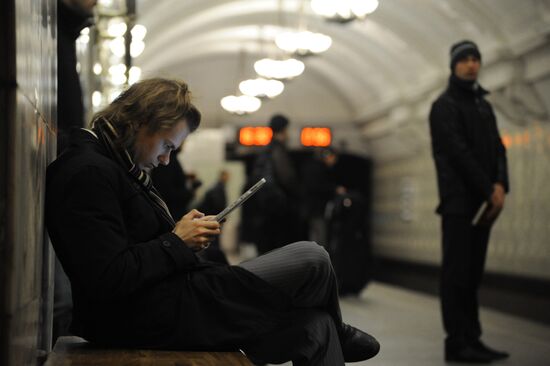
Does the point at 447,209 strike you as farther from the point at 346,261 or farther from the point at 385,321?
the point at 346,261

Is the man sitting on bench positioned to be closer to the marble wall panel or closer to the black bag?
the marble wall panel

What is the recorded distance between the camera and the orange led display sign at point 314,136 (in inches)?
1166

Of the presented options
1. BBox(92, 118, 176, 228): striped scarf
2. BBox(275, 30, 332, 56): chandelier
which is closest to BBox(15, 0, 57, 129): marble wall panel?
BBox(92, 118, 176, 228): striped scarf

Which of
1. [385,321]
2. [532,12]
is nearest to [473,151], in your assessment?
[385,321]

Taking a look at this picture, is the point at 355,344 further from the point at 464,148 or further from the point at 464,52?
the point at 464,52

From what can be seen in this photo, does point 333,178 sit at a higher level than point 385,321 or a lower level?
higher

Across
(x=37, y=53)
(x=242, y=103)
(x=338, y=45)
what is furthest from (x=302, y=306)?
(x=242, y=103)

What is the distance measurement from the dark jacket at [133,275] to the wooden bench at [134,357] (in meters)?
0.07

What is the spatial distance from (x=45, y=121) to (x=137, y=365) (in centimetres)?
80

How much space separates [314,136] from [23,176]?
2732cm

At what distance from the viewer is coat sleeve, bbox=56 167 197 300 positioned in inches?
121

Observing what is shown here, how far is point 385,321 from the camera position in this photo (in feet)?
31.3

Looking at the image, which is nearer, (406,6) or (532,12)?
(532,12)

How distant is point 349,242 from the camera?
1309 cm
